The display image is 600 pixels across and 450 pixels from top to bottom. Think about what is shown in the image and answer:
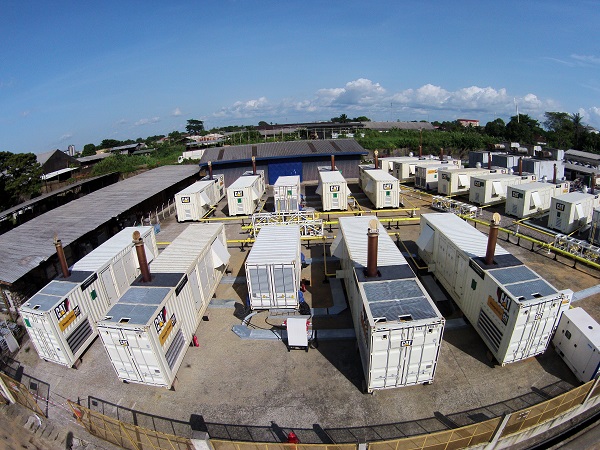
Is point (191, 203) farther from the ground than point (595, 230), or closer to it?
farther from the ground

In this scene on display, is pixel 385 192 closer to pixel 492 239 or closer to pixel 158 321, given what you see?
pixel 492 239

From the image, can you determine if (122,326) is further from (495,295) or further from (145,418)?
(495,295)

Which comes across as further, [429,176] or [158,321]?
[429,176]

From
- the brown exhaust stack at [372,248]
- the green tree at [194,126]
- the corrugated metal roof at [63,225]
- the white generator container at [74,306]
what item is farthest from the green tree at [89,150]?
the brown exhaust stack at [372,248]

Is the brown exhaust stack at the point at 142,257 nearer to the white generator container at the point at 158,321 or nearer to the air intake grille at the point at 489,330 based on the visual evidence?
the white generator container at the point at 158,321

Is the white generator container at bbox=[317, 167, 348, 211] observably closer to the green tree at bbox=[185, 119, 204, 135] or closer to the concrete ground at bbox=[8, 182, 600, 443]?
the concrete ground at bbox=[8, 182, 600, 443]

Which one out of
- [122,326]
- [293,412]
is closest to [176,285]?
[122,326]

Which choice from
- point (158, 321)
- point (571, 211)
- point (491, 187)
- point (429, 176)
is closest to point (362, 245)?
point (158, 321)
